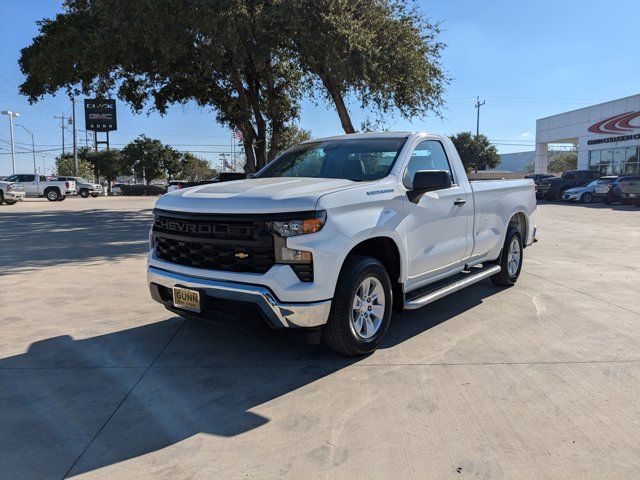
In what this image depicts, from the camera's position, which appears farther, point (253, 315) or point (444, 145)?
point (444, 145)

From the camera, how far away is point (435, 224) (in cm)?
496

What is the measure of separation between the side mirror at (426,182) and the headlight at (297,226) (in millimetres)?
1188

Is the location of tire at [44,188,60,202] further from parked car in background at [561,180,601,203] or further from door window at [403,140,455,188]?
door window at [403,140,455,188]

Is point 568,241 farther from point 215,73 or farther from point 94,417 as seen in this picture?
point 215,73

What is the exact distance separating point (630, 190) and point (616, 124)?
1323cm

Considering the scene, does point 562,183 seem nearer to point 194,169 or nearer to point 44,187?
point 44,187

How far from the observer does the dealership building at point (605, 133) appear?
3436 centimetres

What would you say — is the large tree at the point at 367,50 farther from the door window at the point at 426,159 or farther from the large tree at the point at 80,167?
the large tree at the point at 80,167

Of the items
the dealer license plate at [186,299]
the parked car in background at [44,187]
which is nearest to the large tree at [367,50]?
the dealer license plate at [186,299]

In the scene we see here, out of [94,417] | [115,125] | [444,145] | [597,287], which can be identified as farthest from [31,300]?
[115,125]

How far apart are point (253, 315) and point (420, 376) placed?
1.41m

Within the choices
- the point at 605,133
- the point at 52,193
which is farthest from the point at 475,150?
the point at 52,193

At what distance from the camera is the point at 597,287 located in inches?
277

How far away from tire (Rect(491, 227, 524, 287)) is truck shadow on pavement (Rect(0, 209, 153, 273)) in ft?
22.7
